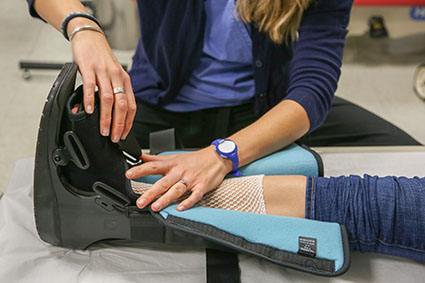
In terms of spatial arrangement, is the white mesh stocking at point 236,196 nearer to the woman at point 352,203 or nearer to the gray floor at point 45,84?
the woman at point 352,203

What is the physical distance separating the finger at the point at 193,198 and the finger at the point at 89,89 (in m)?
0.25

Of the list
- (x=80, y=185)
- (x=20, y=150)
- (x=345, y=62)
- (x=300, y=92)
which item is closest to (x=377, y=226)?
(x=300, y=92)

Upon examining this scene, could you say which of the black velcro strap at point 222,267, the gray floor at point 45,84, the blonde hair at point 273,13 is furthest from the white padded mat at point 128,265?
the gray floor at point 45,84

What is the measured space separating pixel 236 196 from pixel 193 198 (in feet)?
0.36

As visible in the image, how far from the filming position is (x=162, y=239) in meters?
0.91

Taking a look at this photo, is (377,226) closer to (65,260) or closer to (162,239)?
(162,239)

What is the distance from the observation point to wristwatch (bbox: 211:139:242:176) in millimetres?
1001

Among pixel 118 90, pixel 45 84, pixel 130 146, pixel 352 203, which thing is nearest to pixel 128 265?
pixel 130 146

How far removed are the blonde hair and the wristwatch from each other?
1.07 ft

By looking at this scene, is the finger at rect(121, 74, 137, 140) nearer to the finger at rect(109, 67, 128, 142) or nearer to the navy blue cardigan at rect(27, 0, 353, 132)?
the finger at rect(109, 67, 128, 142)

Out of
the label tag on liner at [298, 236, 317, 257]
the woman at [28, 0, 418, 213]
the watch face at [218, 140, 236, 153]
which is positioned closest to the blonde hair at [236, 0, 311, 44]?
the woman at [28, 0, 418, 213]

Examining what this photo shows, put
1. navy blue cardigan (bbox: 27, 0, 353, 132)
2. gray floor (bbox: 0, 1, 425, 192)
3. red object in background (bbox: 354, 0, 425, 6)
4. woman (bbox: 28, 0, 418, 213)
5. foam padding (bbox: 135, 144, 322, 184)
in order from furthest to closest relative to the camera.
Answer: red object in background (bbox: 354, 0, 425, 6) → gray floor (bbox: 0, 1, 425, 192) → navy blue cardigan (bbox: 27, 0, 353, 132) → foam padding (bbox: 135, 144, 322, 184) → woman (bbox: 28, 0, 418, 213)

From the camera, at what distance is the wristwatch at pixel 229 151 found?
1.00 meters

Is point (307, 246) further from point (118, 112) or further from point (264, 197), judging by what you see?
point (118, 112)
